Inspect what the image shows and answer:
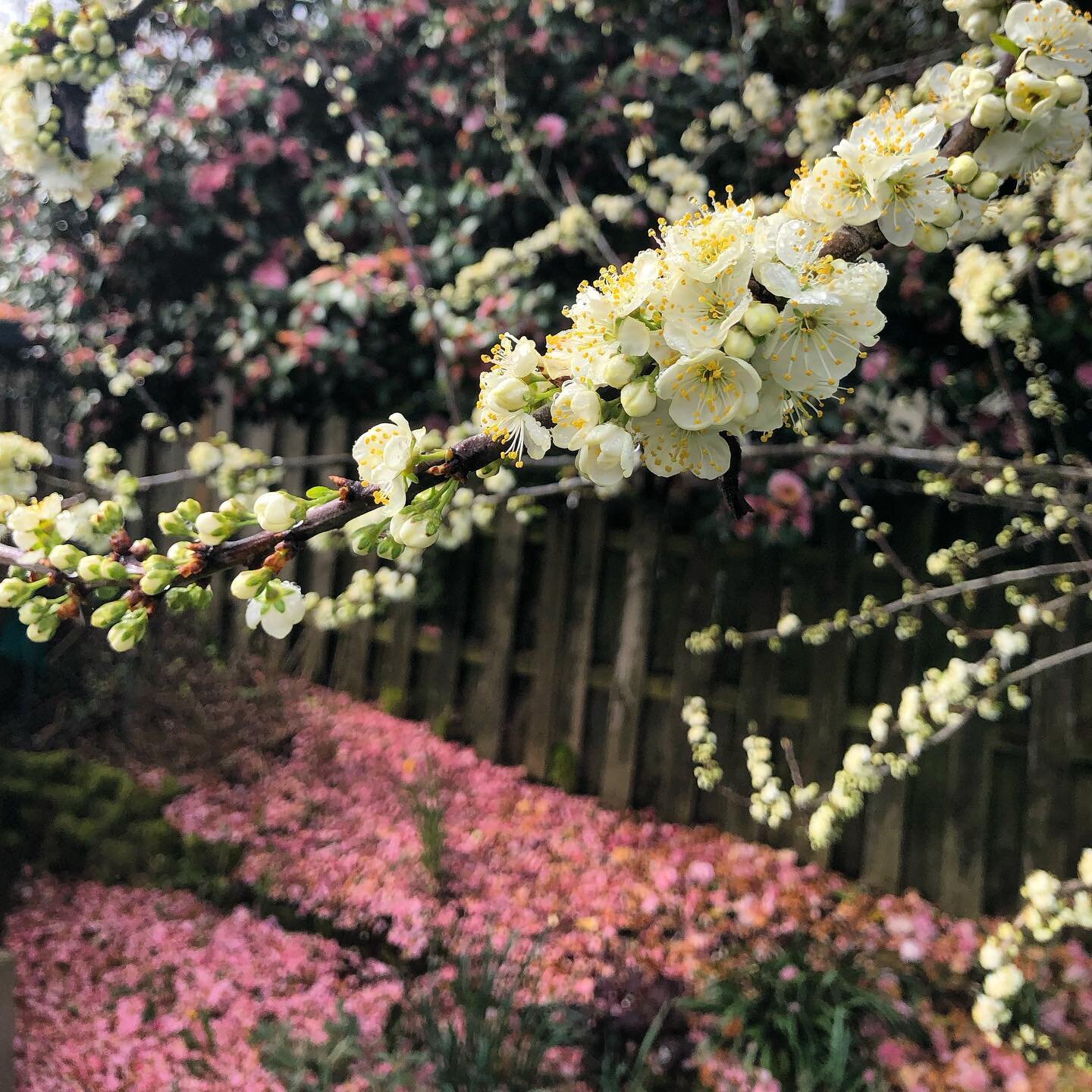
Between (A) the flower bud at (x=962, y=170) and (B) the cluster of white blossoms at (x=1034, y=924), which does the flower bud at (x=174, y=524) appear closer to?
(A) the flower bud at (x=962, y=170)

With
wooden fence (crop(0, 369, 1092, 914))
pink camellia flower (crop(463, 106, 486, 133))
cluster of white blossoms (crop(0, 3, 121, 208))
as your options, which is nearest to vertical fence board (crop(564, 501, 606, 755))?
wooden fence (crop(0, 369, 1092, 914))

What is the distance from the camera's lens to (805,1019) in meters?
1.63

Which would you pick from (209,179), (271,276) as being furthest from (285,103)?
(271,276)

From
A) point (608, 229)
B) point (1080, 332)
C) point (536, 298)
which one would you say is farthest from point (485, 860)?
point (1080, 332)

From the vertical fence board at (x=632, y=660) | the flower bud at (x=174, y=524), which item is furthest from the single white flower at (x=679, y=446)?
the vertical fence board at (x=632, y=660)

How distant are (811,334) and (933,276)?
1.77 metres

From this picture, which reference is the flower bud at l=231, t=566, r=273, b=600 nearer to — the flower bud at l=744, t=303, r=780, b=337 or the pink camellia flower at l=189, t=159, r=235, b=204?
the flower bud at l=744, t=303, r=780, b=337

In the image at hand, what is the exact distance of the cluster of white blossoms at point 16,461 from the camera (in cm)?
99

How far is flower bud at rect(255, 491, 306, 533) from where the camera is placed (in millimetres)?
513

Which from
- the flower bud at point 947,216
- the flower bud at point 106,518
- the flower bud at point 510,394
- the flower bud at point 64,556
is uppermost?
the flower bud at point 947,216

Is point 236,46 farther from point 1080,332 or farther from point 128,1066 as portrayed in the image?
point 128,1066

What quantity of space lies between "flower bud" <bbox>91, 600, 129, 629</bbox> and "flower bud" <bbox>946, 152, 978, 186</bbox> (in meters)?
0.67

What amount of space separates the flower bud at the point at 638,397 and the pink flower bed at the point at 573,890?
164 cm

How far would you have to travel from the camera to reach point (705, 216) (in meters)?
0.53
